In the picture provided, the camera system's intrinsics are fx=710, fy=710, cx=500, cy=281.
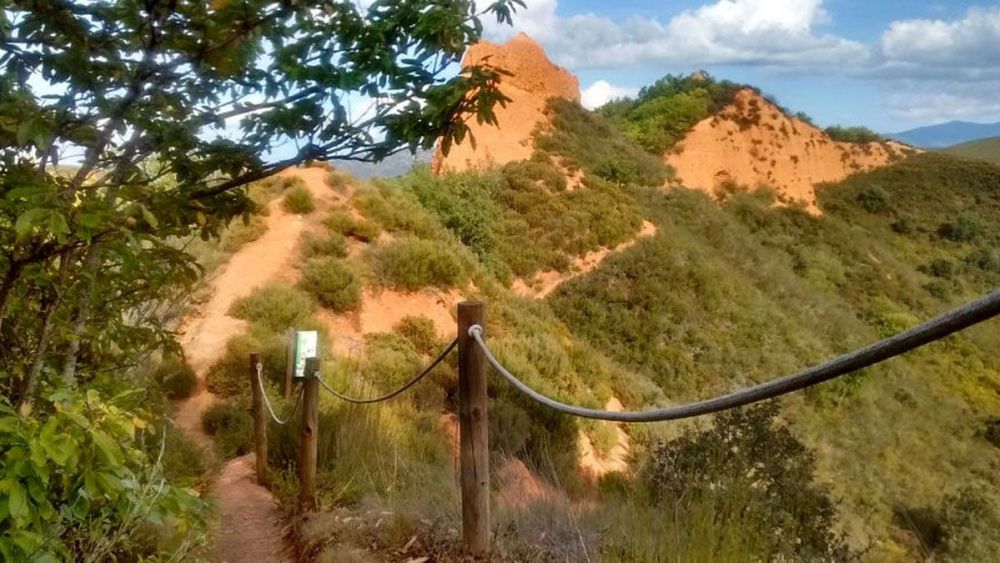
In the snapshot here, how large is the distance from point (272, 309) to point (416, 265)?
3.37m

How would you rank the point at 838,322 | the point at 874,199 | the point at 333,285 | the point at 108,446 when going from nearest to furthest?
the point at 108,446, the point at 333,285, the point at 838,322, the point at 874,199

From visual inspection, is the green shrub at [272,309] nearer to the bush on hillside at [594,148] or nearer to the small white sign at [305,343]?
the small white sign at [305,343]

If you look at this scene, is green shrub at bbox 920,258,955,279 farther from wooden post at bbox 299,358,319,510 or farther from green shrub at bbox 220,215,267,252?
wooden post at bbox 299,358,319,510

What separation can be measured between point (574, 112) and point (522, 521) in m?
28.1

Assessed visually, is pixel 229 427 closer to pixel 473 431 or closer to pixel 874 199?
pixel 473 431

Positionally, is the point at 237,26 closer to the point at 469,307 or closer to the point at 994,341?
the point at 469,307

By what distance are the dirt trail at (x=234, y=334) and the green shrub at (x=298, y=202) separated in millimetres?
124

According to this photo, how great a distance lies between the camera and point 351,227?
44.4 feet

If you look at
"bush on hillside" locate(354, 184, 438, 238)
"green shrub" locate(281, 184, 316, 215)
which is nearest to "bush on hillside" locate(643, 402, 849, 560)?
"bush on hillside" locate(354, 184, 438, 238)

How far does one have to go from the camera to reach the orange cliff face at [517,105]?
24359 millimetres

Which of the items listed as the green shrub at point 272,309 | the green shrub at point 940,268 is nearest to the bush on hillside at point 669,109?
the green shrub at point 940,268

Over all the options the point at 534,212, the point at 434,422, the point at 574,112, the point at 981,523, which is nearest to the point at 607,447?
the point at 434,422

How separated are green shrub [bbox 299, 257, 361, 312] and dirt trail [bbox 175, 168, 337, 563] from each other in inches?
13.0

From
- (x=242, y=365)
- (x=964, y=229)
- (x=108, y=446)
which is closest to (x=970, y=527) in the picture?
(x=242, y=365)
